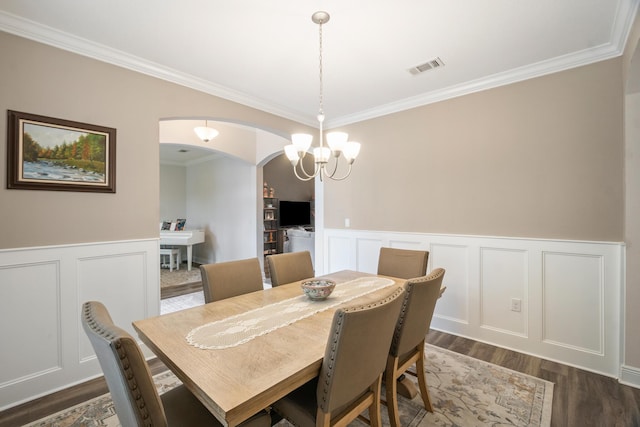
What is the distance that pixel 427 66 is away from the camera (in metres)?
2.63

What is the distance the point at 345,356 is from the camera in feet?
3.75

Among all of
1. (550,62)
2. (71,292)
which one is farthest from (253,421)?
(550,62)

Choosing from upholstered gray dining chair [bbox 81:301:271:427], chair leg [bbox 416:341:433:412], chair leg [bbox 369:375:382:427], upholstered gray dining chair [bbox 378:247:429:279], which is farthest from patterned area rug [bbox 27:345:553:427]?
upholstered gray dining chair [bbox 81:301:271:427]

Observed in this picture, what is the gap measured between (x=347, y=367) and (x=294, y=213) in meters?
6.31

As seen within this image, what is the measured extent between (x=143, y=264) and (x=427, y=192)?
117 inches

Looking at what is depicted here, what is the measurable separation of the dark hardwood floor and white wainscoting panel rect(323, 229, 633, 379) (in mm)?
154

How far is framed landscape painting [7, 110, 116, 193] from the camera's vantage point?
2.00m

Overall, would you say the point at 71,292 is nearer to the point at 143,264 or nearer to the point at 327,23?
the point at 143,264

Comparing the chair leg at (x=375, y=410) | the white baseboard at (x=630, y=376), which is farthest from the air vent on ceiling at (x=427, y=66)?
the white baseboard at (x=630, y=376)

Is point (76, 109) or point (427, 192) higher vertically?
point (76, 109)

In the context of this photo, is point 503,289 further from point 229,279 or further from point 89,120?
point 89,120

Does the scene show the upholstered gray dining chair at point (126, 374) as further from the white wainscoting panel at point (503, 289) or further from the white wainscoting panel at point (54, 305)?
the white wainscoting panel at point (503, 289)

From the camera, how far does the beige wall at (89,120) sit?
201 cm

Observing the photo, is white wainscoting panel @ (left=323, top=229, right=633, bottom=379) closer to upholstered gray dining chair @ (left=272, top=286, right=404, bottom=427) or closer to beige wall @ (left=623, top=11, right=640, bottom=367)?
beige wall @ (left=623, top=11, right=640, bottom=367)
